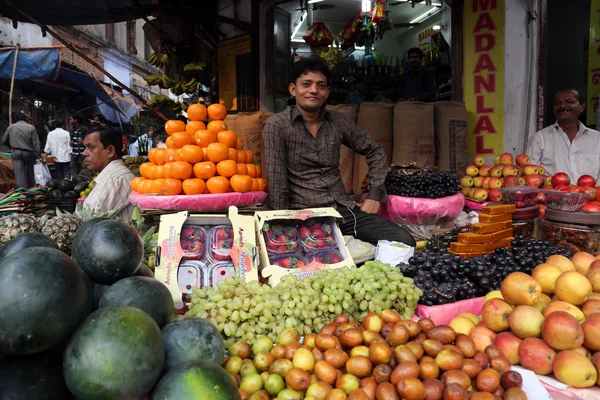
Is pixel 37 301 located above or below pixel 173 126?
below

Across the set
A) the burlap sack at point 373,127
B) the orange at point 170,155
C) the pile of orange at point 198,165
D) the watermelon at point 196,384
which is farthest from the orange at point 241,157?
the burlap sack at point 373,127

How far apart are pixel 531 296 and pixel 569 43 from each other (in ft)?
24.4

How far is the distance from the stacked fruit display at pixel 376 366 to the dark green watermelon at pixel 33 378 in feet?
1.71

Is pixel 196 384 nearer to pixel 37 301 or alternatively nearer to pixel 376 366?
pixel 37 301

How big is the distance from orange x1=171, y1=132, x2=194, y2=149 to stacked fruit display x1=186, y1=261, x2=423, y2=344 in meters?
1.35

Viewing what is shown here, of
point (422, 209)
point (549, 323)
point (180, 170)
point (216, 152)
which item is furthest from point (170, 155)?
point (549, 323)

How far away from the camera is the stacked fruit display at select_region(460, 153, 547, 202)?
3.93m

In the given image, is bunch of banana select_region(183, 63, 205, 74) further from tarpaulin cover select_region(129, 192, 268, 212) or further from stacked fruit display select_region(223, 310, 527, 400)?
stacked fruit display select_region(223, 310, 527, 400)

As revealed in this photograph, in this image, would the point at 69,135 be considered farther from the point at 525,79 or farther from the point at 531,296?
the point at 531,296

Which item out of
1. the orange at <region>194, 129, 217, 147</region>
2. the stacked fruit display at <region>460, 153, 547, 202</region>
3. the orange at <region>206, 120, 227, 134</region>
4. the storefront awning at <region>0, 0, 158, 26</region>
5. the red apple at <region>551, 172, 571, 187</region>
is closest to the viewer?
the orange at <region>194, 129, 217, 147</region>

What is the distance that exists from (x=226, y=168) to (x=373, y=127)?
260 centimetres

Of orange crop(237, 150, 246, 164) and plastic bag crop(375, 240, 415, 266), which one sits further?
orange crop(237, 150, 246, 164)

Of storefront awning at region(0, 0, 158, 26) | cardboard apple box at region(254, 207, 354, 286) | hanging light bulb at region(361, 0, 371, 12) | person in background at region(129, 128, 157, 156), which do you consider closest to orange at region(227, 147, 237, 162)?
cardboard apple box at region(254, 207, 354, 286)

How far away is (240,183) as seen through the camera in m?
2.68
